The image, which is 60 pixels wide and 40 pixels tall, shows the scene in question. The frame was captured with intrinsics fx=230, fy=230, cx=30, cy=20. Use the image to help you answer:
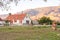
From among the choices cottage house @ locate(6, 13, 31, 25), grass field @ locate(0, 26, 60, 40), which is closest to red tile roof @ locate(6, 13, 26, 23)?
cottage house @ locate(6, 13, 31, 25)

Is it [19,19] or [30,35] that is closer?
[30,35]

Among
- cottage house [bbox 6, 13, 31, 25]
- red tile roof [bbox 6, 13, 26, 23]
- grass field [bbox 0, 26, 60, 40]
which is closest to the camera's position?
grass field [bbox 0, 26, 60, 40]

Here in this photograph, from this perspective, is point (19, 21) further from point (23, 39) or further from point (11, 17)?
point (23, 39)

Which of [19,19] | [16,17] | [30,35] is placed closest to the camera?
[30,35]

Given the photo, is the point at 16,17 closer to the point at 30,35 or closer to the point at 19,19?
the point at 19,19

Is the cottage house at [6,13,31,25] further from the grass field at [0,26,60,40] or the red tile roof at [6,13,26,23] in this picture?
the grass field at [0,26,60,40]

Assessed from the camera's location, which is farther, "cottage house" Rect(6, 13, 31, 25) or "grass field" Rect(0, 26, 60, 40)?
"cottage house" Rect(6, 13, 31, 25)

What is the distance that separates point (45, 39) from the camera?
44.5 ft

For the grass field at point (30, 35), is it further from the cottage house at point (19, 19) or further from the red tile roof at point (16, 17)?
the red tile roof at point (16, 17)

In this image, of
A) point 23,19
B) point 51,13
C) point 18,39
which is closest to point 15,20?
point 23,19

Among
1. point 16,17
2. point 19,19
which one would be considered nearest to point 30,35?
point 19,19

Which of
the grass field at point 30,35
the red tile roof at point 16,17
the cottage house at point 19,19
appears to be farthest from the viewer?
the red tile roof at point 16,17

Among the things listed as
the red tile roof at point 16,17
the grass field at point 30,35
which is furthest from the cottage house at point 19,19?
the grass field at point 30,35

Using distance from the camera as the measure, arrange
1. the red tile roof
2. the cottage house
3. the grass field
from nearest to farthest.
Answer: the grass field → the cottage house → the red tile roof
